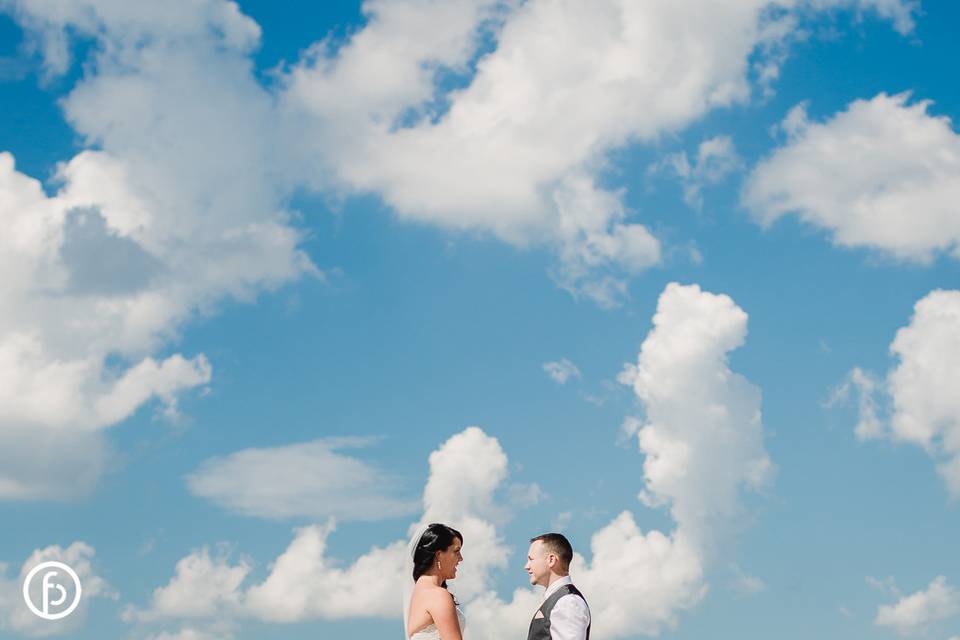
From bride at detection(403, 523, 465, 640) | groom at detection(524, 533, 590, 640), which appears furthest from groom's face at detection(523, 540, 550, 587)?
bride at detection(403, 523, 465, 640)

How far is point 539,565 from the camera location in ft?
48.0

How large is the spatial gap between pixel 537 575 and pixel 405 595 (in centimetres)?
197

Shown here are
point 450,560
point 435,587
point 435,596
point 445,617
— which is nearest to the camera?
point 445,617

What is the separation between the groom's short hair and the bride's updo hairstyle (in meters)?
1.52

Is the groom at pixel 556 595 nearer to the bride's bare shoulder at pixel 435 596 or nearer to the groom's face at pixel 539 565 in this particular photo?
the groom's face at pixel 539 565

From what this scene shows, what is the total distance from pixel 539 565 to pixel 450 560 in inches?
58.6

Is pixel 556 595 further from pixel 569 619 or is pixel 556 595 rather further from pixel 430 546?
pixel 430 546

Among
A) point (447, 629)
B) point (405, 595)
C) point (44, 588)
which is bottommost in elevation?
point (447, 629)

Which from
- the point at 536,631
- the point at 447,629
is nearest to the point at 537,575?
the point at 536,631

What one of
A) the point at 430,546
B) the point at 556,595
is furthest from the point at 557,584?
the point at 430,546

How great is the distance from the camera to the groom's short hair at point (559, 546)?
577 inches

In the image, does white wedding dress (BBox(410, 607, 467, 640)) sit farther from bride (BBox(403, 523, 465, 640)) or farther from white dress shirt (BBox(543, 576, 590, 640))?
white dress shirt (BBox(543, 576, 590, 640))

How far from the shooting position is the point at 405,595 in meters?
14.9

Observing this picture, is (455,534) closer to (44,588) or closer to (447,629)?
(447,629)
